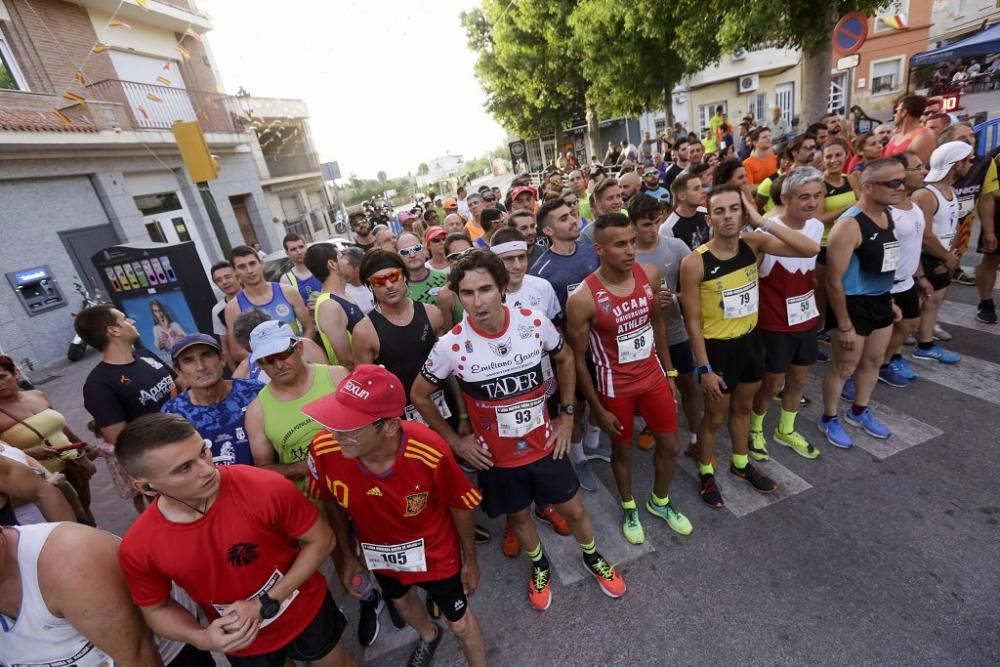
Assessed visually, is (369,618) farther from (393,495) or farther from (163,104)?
(163,104)

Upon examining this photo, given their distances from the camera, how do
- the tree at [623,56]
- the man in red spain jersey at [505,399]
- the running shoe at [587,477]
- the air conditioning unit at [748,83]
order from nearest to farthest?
the man in red spain jersey at [505,399] → the running shoe at [587,477] → the tree at [623,56] → the air conditioning unit at [748,83]

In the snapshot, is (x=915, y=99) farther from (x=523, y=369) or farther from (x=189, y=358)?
(x=189, y=358)

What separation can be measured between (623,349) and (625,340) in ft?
0.20

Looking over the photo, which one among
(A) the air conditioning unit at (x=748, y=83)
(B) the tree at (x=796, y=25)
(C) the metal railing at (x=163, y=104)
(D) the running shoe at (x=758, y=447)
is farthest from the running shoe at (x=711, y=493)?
(A) the air conditioning unit at (x=748, y=83)

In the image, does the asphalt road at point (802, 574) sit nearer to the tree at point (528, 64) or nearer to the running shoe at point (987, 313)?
the running shoe at point (987, 313)

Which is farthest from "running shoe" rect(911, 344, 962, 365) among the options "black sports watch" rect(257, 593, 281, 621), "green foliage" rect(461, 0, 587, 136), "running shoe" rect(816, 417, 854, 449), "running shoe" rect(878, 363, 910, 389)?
"green foliage" rect(461, 0, 587, 136)

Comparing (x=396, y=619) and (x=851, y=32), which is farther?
(x=851, y=32)

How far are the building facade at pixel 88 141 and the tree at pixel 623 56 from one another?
11879mm

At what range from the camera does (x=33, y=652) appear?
1662 millimetres

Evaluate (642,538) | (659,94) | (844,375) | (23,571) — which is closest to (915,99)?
(844,375)

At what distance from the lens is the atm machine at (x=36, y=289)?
9.97m

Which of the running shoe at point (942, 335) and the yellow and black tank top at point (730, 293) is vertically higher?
the yellow and black tank top at point (730, 293)

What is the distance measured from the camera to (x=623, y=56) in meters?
16.0

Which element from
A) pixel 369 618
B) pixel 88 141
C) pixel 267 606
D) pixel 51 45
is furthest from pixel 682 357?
pixel 51 45
